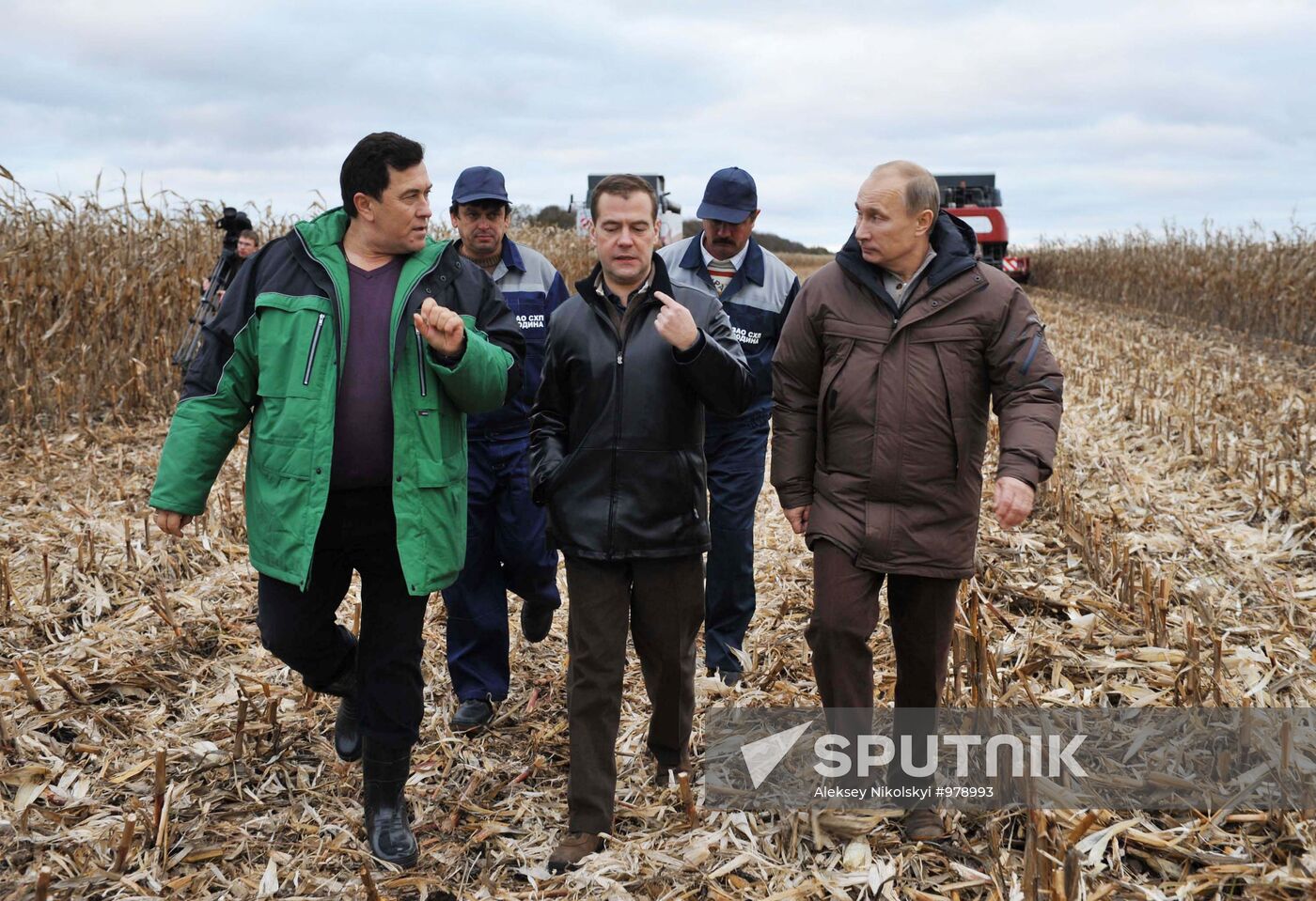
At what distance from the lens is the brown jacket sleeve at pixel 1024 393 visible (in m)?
3.24

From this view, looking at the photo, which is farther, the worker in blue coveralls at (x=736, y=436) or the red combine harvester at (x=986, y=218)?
the red combine harvester at (x=986, y=218)

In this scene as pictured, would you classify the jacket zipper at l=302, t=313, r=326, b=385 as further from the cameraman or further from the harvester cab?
the harvester cab

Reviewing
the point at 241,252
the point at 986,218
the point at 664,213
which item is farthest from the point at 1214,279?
the point at 241,252

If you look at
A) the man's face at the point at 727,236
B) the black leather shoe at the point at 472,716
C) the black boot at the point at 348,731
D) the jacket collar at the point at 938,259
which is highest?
the man's face at the point at 727,236

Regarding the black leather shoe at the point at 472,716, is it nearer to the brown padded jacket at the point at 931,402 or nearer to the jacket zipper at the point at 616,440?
the jacket zipper at the point at 616,440

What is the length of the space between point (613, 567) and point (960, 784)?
1.40 metres

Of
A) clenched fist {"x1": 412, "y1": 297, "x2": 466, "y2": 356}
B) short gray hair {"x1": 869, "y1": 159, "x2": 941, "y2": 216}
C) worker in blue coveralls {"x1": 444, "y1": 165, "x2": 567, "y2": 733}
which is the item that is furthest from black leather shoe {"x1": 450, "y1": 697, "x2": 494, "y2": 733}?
short gray hair {"x1": 869, "y1": 159, "x2": 941, "y2": 216}

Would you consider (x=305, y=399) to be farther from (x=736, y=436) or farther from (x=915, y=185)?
(x=736, y=436)

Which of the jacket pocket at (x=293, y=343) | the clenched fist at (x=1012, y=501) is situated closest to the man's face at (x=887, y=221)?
the clenched fist at (x=1012, y=501)

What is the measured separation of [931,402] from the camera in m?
3.34

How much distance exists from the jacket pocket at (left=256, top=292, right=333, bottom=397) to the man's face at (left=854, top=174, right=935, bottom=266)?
1682 millimetres

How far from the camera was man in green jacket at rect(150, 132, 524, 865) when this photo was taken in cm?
324

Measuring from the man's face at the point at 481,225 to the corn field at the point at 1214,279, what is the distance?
16.9 meters

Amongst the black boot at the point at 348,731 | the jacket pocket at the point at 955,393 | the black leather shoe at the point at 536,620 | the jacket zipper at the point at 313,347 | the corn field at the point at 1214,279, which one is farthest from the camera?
the corn field at the point at 1214,279
